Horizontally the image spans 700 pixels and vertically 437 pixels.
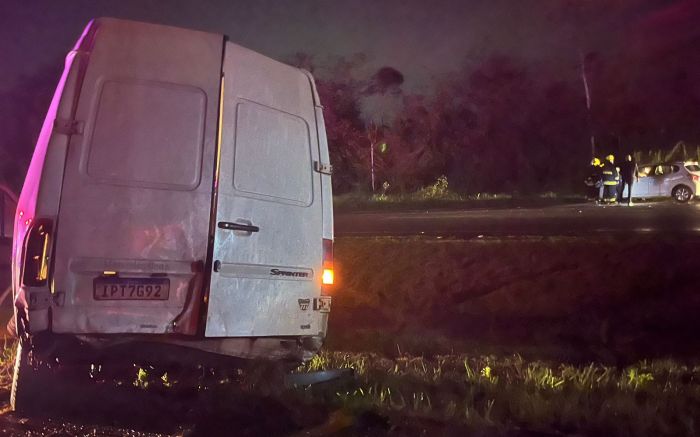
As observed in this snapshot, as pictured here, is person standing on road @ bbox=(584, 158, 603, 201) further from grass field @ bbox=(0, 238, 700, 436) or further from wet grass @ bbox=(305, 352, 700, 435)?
wet grass @ bbox=(305, 352, 700, 435)

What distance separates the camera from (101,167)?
4.32 meters

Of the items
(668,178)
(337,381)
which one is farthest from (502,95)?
(337,381)

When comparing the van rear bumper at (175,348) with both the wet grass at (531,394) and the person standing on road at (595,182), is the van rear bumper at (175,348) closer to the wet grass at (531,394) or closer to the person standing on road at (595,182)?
the wet grass at (531,394)

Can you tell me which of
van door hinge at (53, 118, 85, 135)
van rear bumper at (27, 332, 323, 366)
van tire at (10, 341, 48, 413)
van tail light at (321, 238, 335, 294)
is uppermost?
van door hinge at (53, 118, 85, 135)

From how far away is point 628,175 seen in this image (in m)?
19.5

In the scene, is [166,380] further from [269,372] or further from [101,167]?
[101,167]

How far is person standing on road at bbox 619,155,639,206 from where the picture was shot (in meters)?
19.1

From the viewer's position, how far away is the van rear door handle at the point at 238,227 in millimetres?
4605

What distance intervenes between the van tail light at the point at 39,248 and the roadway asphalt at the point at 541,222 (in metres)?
10.0

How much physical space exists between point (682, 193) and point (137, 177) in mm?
19276

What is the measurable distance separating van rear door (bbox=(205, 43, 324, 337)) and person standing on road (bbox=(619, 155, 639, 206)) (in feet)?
52.0

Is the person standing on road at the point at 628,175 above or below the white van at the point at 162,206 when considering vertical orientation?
above

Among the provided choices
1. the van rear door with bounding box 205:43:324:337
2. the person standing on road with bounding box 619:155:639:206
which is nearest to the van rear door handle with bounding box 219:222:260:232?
the van rear door with bounding box 205:43:324:337

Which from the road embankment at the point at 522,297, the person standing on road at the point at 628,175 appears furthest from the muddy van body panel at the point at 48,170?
the person standing on road at the point at 628,175
